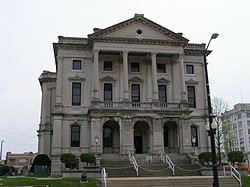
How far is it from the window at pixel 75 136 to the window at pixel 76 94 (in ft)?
10.5

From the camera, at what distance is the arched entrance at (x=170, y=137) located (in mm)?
46531

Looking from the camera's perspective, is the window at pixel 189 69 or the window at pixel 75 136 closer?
the window at pixel 75 136

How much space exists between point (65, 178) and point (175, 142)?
1877cm

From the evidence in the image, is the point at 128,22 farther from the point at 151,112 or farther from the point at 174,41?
the point at 151,112

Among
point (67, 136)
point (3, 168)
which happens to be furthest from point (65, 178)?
point (3, 168)

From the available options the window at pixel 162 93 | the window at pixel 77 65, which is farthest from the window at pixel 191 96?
the window at pixel 77 65

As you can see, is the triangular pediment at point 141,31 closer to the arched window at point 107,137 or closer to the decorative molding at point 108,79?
the decorative molding at point 108,79

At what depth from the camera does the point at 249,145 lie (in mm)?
128125

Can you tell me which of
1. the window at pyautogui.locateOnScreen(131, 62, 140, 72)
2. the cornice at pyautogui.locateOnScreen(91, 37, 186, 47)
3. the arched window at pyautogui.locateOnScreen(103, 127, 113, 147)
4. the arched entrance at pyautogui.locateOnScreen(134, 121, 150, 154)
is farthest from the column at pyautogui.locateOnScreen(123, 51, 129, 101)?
the arched window at pyautogui.locateOnScreen(103, 127, 113, 147)

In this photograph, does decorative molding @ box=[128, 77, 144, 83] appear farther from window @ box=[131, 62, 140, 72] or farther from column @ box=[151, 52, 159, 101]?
column @ box=[151, 52, 159, 101]

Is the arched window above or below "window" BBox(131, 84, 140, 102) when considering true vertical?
below

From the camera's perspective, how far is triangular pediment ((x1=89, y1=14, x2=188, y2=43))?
156 ft

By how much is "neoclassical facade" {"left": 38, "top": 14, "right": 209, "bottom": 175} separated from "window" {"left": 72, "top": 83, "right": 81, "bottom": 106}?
0.13 metres

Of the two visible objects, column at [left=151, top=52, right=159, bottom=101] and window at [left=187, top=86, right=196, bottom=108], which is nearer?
column at [left=151, top=52, right=159, bottom=101]
